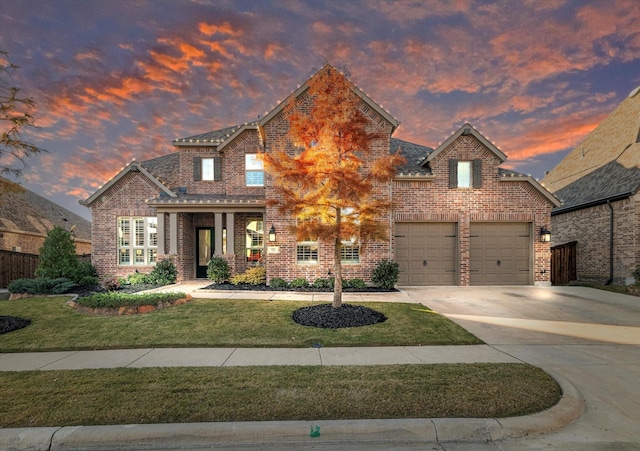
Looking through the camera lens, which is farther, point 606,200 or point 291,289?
point 606,200

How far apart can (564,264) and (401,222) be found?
382 inches

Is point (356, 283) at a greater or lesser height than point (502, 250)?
lesser

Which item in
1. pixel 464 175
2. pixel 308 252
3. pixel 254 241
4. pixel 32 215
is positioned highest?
pixel 464 175

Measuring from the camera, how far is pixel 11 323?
295 inches

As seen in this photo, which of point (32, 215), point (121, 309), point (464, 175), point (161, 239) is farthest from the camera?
point (32, 215)

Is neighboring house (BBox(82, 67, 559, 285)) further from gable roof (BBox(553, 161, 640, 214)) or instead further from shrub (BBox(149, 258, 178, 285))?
gable roof (BBox(553, 161, 640, 214))

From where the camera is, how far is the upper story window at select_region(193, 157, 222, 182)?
15562mm

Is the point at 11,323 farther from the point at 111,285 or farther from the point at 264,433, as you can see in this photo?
the point at 264,433

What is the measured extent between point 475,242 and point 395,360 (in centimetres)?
1046

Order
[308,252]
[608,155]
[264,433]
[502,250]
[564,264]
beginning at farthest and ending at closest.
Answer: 1. [608,155]
2. [564,264]
3. [502,250]
4. [308,252]
5. [264,433]

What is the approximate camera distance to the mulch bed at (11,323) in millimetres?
7174

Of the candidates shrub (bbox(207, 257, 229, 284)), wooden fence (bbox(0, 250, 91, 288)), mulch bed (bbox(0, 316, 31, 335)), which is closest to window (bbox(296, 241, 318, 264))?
shrub (bbox(207, 257, 229, 284))

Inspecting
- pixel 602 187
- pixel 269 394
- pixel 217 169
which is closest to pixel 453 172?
pixel 602 187

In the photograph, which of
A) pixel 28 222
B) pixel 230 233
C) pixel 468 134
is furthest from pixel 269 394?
pixel 28 222
